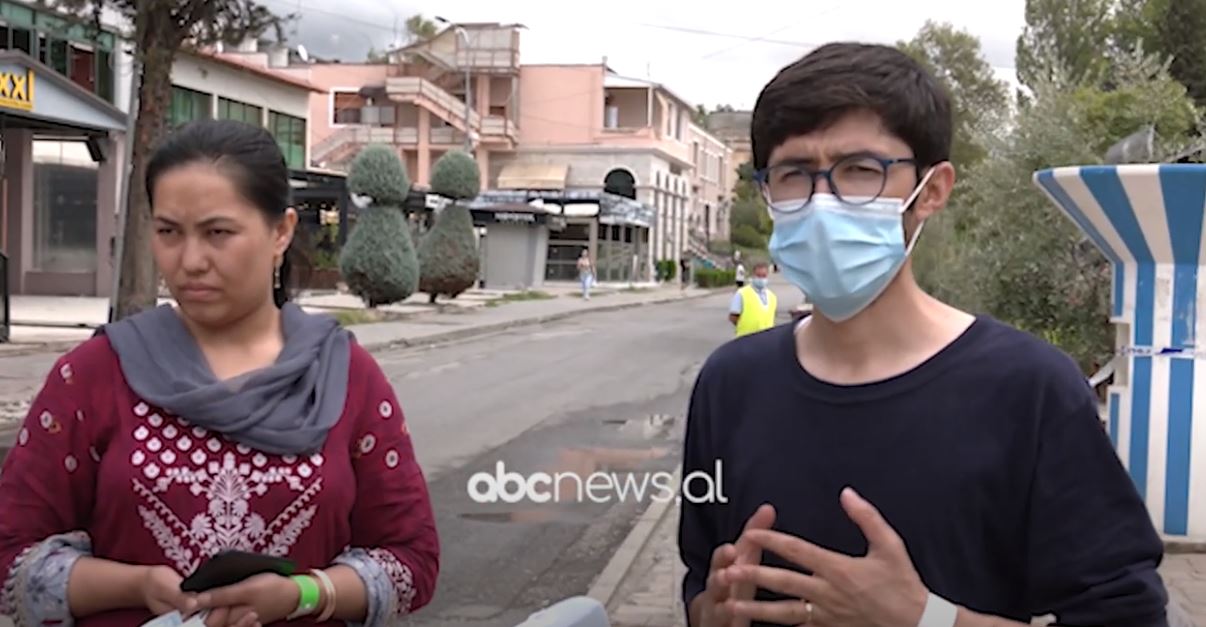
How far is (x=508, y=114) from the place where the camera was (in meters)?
59.4

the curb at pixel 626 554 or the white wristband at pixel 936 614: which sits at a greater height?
the white wristband at pixel 936 614

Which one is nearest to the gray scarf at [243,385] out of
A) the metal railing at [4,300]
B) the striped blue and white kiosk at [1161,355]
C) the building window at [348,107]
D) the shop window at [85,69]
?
the striped blue and white kiosk at [1161,355]

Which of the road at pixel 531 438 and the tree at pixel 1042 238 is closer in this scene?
the road at pixel 531 438

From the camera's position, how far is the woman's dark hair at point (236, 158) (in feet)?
7.56

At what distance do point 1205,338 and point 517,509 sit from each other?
4.57m

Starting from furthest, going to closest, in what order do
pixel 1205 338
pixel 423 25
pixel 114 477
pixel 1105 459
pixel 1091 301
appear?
pixel 423 25, pixel 1091 301, pixel 1205 338, pixel 114 477, pixel 1105 459

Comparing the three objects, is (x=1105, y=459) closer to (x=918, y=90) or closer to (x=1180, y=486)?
(x=918, y=90)

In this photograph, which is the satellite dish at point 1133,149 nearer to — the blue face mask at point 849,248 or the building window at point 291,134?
the blue face mask at point 849,248

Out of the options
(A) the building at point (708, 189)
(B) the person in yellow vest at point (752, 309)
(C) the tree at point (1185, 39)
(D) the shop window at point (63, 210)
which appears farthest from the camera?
(A) the building at point (708, 189)

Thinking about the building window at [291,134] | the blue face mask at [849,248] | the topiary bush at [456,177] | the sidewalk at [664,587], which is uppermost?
the building window at [291,134]

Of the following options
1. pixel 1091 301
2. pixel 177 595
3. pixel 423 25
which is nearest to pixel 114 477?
pixel 177 595

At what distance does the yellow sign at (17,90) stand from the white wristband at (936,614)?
63.5ft

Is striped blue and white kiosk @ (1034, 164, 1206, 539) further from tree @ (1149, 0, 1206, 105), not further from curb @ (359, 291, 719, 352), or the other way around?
tree @ (1149, 0, 1206, 105)

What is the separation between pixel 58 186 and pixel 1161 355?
26926mm
